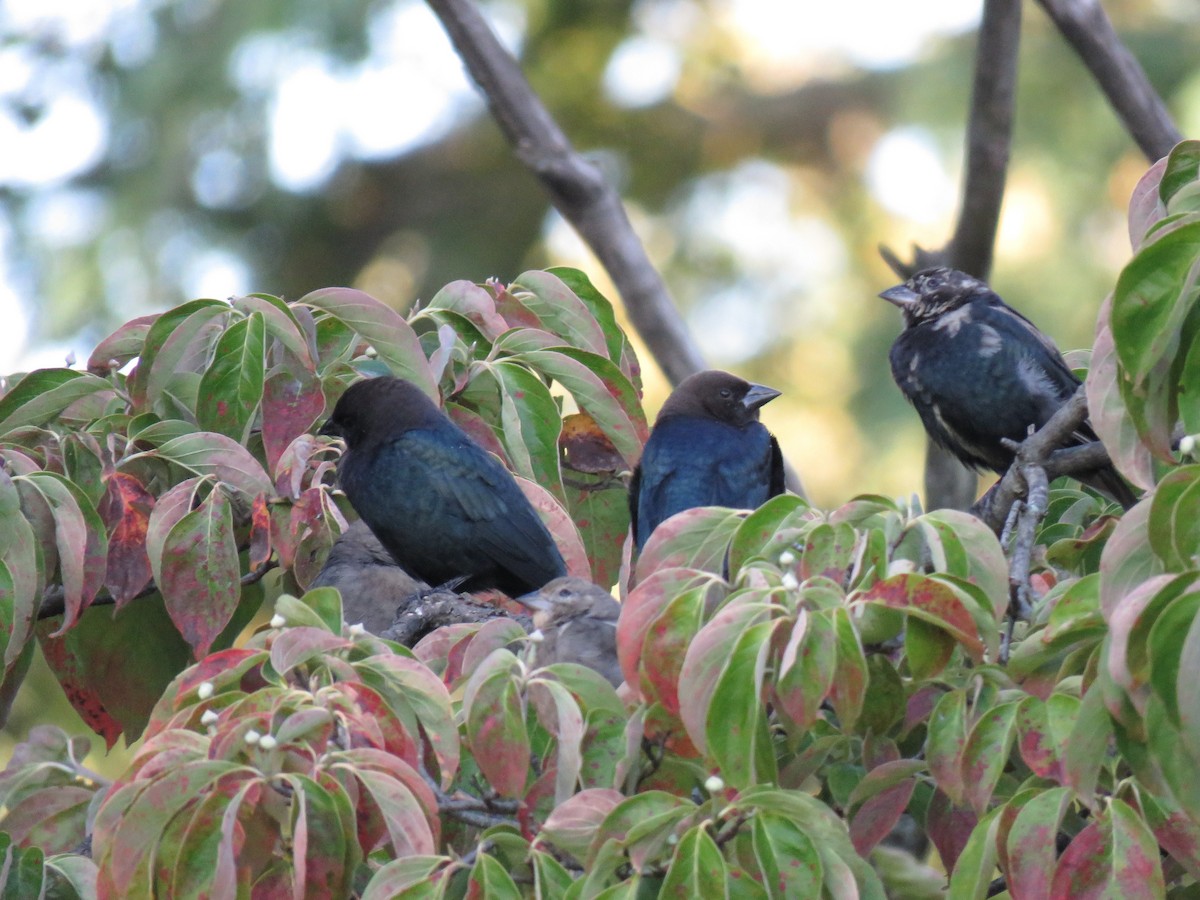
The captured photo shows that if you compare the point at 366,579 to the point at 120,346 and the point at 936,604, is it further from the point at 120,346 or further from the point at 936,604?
the point at 936,604

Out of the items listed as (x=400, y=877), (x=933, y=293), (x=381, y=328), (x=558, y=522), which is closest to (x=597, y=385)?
(x=558, y=522)

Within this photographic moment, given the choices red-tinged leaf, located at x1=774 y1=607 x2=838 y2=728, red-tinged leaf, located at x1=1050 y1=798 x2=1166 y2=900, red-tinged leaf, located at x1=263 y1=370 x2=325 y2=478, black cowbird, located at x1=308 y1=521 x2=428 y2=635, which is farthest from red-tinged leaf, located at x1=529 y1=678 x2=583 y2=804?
black cowbird, located at x1=308 y1=521 x2=428 y2=635

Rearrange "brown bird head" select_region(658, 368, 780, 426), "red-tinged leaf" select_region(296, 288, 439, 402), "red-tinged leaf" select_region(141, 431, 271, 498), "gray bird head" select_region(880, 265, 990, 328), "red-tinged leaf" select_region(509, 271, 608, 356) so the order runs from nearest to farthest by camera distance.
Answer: "red-tinged leaf" select_region(141, 431, 271, 498) → "red-tinged leaf" select_region(296, 288, 439, 402) → "red-tinged leaf" select_region(509, 271, 608, 356) → "brown bird head" select_region(658, 368, 780, 426) → "gray bird head" select_region(880, 265, 990, 328)

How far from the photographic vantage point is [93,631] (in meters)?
3.51

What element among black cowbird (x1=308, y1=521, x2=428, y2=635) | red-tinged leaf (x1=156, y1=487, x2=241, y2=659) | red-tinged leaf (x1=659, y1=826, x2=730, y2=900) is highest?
red-tinged leaf (x1=156, y1=487, x2=241, y2=659)

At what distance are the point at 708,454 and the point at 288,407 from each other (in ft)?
5.78

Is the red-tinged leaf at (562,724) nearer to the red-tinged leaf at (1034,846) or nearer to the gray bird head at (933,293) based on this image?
the red-tinged leaf at (1034,846)

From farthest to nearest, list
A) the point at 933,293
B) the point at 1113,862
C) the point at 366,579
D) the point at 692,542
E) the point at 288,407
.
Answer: the point at 933,293 → the point at 366,579 → the point at 288,407 → the point at 692,542 → the point at 1113,862

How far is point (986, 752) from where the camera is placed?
80.7 inches

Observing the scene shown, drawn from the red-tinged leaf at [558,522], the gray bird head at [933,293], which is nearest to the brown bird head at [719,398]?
the gray bird head at [933,293]

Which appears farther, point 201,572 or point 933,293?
point 933,293

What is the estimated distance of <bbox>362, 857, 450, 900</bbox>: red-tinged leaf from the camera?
6.63 ft

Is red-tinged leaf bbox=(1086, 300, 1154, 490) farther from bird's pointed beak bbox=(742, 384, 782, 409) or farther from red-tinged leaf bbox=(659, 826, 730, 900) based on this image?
bird's pointed beak bbox=(742, 384, 782, 409)

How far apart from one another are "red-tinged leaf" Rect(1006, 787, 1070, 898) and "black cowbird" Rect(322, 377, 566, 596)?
2.83 m
